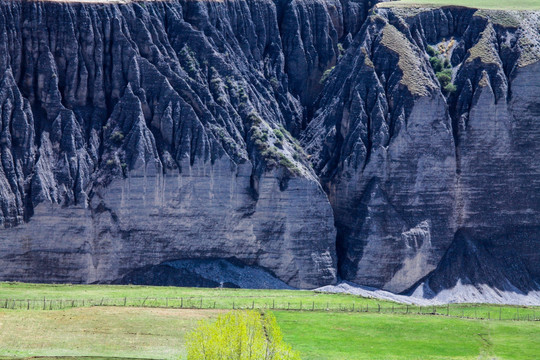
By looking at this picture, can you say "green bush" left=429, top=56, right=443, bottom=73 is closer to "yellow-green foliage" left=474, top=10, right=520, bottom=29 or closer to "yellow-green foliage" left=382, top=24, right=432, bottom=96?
"yellow-green foliage" left=382, top=24, right=432, bottom=96

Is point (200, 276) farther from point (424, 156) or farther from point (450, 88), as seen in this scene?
point (450, 88)

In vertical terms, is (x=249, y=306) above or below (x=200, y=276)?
below

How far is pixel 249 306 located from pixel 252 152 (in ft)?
56.4

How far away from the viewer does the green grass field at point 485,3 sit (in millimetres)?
122938

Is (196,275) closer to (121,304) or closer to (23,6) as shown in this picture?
(121,304)

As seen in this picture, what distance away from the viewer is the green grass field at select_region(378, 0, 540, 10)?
12294 centimetres

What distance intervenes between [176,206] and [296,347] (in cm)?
2327

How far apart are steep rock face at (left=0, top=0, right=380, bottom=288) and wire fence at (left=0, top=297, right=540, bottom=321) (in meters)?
8.40

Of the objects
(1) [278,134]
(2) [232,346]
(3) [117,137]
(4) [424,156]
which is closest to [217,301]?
(3) [117,137]

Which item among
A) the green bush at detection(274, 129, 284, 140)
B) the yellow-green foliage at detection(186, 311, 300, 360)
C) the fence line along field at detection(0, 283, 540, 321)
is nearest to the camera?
the yellow-green foliage at detection(186, 311, 300, 360)

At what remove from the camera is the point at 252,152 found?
364ft

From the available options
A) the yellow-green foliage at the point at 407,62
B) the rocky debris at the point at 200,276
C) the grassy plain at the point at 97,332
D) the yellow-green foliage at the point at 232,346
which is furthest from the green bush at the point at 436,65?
the yellow-green foliage at the point at 232,346

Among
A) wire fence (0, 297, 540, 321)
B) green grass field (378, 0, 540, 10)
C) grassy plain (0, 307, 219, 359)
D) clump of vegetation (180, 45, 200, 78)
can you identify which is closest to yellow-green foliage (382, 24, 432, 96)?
green grass field (378, 0, 540, 10)

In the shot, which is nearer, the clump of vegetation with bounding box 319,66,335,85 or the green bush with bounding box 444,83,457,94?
the green bush with bounding box 444,83,457,94
